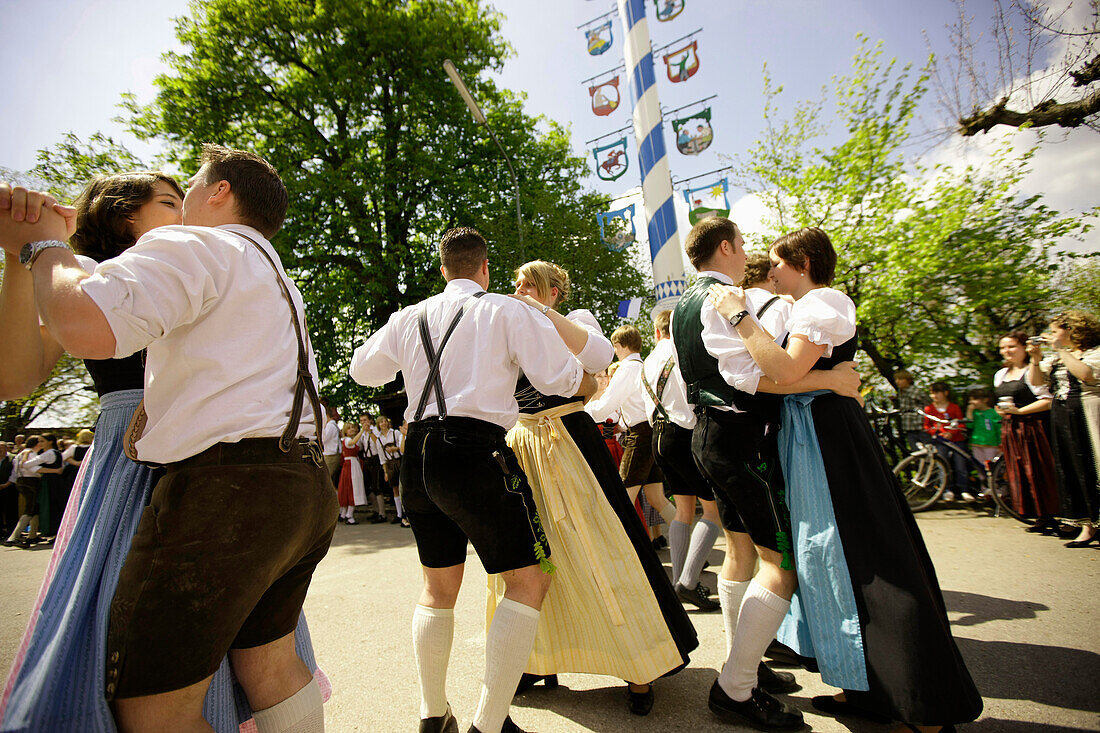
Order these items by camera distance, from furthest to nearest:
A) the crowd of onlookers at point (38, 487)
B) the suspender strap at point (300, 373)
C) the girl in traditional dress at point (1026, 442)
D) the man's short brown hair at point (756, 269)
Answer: the crowd of onlookers at point (38, 487), the girl in traditional dress at point (1026, 442), the man's short brown hair at point (756, 269), the suspender strap at point (300, 373)

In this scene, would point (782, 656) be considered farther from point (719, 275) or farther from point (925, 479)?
point (925, 479)

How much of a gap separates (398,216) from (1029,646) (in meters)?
14.8

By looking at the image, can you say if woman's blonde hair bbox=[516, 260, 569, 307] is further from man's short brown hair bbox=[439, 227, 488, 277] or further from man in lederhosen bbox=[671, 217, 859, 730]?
man in lederhosen bbox=[671, 217, 859, 730]

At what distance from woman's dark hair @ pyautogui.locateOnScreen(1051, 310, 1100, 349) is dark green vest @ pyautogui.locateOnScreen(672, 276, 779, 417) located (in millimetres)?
4196

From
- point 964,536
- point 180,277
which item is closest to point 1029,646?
point 964,536

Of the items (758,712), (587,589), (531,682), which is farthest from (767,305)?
(531,682)

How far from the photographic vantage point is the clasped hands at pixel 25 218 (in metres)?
1.23

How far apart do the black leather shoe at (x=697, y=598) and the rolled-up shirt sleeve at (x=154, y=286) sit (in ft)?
10.8

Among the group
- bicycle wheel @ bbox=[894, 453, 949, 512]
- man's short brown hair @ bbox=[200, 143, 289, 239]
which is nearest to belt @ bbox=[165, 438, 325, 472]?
man's short brown hair @ bbox=[200, 143, 289, 239]

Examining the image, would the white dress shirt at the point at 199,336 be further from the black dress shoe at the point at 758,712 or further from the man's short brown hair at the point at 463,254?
the black dress shoe at the point at 758,712

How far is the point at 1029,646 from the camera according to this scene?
2.77 m

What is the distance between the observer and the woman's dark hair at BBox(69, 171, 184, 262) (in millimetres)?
1596

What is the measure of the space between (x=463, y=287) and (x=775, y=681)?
2.19 m

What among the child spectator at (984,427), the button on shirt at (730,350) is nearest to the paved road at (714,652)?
the button on shirt at (730,350)
